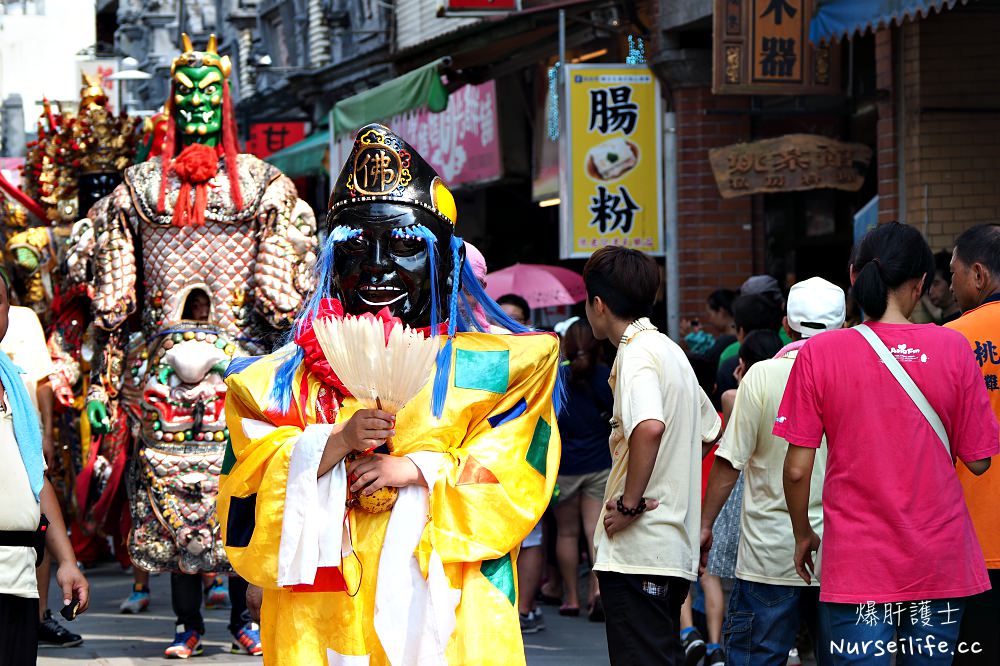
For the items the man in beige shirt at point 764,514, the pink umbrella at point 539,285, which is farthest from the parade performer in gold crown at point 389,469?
the pink umbrella at point 539,285

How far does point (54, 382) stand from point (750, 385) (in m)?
4.80

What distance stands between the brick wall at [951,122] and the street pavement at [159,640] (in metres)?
3.42

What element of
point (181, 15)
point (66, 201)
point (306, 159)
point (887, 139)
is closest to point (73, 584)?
point (887, 139)

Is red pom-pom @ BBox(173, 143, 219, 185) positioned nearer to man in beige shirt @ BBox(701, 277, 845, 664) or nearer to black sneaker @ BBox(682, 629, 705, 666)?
black sneaker @ BBox(682, 629, 705, 666)

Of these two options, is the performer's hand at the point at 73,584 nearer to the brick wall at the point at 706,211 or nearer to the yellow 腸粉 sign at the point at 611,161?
the yellow 腸粉 sign at the point at 611,161

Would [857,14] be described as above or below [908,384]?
above

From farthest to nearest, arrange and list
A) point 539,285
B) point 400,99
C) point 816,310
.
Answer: point 400,99
point 539,285
point 816,310

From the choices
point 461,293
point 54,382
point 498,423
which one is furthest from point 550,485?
point 54,382

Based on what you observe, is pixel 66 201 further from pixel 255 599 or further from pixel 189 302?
pixel 255 599

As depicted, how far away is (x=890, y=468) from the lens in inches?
174

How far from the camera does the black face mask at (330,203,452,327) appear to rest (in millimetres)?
4230

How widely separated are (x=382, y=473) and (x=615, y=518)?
4.93 ft

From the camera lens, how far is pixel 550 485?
421cm

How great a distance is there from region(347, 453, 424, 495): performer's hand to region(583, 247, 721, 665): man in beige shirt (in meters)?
1.40
